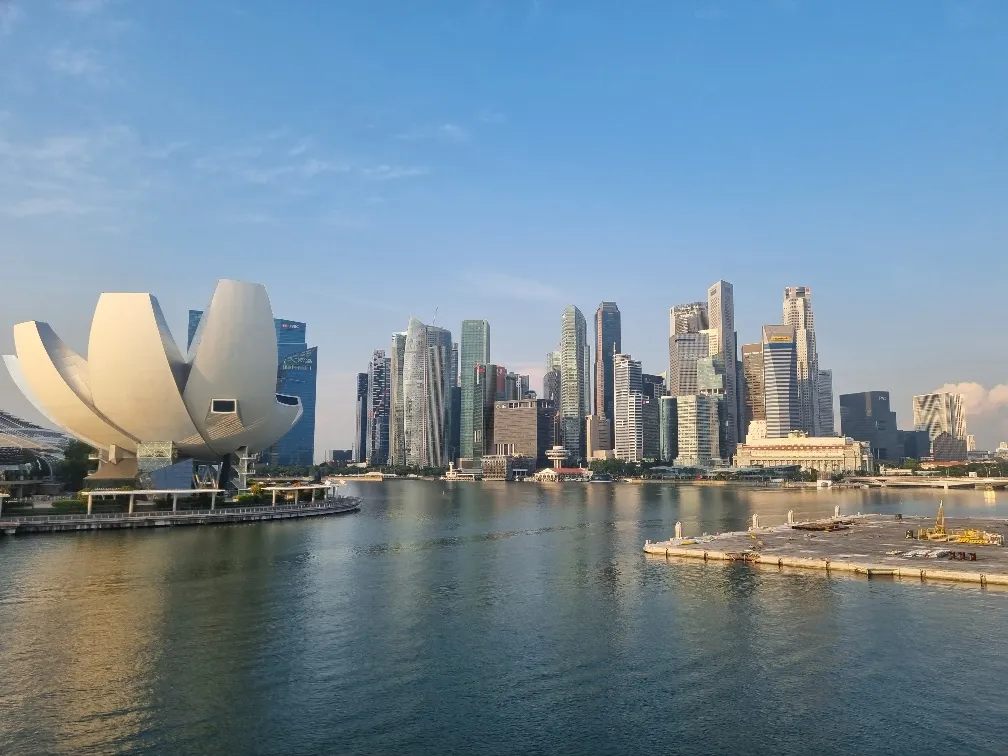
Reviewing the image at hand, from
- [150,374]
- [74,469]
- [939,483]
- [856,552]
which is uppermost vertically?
[150,374]

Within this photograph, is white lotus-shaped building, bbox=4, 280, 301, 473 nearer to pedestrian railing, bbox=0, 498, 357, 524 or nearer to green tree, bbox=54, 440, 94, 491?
pedestrian railing, bbox=0, 498, 357, 524

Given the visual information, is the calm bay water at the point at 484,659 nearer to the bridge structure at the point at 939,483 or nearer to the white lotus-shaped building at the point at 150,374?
the white lotus-shaped building at the point at 150,374

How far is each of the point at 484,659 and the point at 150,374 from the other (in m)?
50.4

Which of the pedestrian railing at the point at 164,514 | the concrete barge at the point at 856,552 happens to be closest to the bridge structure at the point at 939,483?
the concrete barge at the point at 856,552

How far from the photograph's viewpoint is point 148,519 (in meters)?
57.8

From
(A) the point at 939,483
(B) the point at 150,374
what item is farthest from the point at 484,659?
(A) the point at 939,483

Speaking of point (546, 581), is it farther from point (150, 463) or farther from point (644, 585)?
point (150, 463)

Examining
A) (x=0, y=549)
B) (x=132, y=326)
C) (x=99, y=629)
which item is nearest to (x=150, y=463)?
(x=132, y=326)

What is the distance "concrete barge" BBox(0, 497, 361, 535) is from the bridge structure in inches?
5286

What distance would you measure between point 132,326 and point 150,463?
1351 centimetres

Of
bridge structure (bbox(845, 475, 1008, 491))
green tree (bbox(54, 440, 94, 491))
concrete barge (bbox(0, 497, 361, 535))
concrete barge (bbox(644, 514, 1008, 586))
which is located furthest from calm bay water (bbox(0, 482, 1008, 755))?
bridge structure (bbox(845, 475, 1008, 491))

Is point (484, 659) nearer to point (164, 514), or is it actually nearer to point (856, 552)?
point (856, 552)

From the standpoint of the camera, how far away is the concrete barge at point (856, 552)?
36188mm

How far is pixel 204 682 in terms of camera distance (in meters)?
20.4
